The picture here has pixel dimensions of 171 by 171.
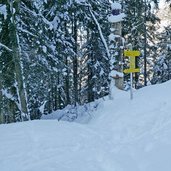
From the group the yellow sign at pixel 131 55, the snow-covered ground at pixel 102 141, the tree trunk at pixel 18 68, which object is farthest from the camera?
the tree trunk at pixel 18 68

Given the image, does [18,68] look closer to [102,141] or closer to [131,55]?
[131,55]

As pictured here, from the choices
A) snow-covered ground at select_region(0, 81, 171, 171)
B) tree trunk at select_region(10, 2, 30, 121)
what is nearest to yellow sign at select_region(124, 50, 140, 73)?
snow-covered ground at select_region(0, 81, 171, 171)

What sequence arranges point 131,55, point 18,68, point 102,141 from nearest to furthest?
1. point 102,141
2. point 131,55
3. point 18,68

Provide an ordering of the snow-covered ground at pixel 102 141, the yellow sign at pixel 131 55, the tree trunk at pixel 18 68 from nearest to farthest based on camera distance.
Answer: the snow-covered ground at pixel 102 141 → the yellow sign at pixel 131 55 → the tree trunk at pixel 18 68

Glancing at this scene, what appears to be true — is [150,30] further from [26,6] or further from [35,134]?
[35,134]

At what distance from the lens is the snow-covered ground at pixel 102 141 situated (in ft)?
19.3

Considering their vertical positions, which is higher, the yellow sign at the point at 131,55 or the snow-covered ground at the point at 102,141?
the yellow sign at the point at 131,55

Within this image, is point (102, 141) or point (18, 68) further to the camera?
point (18, 68)

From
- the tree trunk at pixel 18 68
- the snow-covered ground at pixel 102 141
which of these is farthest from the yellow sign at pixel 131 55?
the tree trunk at pixel 18 68

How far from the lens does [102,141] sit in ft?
24.2

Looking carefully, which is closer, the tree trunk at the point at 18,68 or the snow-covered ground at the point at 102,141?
the snow-covered ground at the point at 102,141

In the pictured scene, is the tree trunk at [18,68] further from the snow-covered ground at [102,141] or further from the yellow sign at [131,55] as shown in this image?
the yellow sign at [131,55]

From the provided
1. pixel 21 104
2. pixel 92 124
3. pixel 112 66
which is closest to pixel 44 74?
pixel 21 104

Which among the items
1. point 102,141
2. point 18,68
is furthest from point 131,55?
point 18,68
